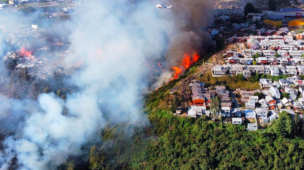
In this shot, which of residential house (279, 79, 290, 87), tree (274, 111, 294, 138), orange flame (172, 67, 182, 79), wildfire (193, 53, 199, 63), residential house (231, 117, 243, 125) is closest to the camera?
tree (274, 111, 294, 138)

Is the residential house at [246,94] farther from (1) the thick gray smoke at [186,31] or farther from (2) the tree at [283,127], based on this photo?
(1) the thick gray smoke at [186,31]

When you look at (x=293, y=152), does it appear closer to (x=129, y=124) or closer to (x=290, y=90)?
(x=290, y=90)

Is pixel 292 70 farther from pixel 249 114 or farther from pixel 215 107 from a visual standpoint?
pixel 215 107

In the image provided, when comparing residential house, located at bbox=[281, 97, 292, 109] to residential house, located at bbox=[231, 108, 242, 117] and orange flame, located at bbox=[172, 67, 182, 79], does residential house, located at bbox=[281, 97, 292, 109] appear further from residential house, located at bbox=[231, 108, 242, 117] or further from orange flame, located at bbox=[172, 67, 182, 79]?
orange flame, located at bbox=[172, 67, 182, 79]

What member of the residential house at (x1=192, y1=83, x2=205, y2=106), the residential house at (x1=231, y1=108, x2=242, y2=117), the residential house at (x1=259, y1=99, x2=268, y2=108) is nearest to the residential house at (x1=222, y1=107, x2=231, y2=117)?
the residential house at (x1=231, y1=108, x2=242, y2=117)

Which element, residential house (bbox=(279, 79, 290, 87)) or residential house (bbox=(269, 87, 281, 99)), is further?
residential house (bbox=(279, 79, 290, 87))

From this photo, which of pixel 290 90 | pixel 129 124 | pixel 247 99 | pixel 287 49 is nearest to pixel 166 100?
pixel 129 124

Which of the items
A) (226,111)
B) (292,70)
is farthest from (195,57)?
(226,111)
